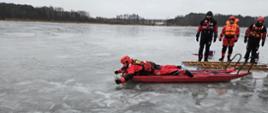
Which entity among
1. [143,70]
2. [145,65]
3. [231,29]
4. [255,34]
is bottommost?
[143,70]

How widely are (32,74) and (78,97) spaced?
1.99 meters

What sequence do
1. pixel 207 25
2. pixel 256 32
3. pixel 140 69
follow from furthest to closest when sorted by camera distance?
1. pixel 207 25
2. pixel 256 32
3. pixel 140 69

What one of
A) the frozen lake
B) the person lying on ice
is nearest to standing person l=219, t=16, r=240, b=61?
the frozen lake

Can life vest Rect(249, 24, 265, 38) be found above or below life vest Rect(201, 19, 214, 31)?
below

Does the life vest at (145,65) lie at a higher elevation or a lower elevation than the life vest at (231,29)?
lower

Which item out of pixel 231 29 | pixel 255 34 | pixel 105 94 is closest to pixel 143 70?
pixel 105 94

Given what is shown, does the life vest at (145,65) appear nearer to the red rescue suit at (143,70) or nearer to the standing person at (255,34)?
the red rescue suit at (143,70)

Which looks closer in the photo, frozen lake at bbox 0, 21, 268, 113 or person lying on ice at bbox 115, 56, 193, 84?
frozen lake at bbox 0, 21, 268, 113

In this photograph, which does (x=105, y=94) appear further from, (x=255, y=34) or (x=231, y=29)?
(x=255, y=34)

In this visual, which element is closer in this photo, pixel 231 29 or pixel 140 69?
pixel 140 69

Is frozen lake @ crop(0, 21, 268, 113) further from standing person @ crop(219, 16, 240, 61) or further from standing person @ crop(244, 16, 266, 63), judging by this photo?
standing person @ crop(219, 16, 240, 61)

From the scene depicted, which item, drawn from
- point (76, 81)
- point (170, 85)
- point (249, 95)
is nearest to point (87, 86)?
point (76, 81)

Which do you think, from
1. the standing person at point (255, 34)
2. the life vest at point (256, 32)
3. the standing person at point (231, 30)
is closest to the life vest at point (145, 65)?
the standing person at point (231, 30)

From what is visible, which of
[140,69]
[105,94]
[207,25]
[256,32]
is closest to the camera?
[105,94]
